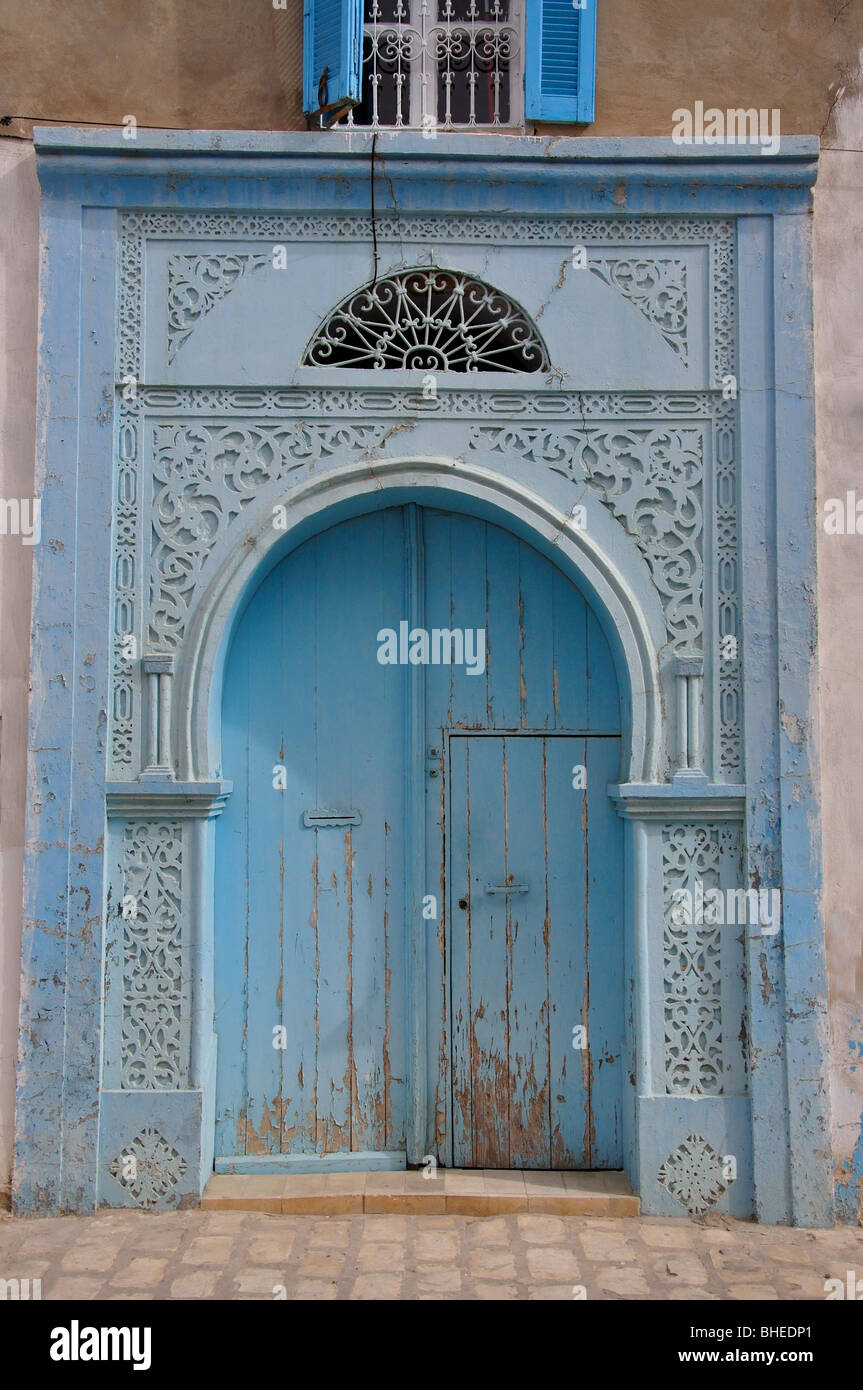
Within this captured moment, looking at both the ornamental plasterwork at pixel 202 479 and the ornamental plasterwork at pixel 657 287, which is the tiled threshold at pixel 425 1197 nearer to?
the ornamental plasterwork at pixel 202 479

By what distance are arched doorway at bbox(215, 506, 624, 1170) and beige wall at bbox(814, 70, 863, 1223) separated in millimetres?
796

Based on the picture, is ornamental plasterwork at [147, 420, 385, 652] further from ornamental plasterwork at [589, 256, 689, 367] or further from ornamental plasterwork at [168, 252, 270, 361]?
ornamental plasterwork at [589, 256, 689, 367]

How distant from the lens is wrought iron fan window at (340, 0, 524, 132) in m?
4.18

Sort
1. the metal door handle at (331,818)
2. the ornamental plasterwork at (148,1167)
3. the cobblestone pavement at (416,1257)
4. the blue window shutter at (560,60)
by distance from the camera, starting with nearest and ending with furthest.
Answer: the cobblestone pavement at (416,1257) < the ornamental plasterwork at (148,1167) < the blue window shutter at (560,60) < the metal door handle at (331,818)

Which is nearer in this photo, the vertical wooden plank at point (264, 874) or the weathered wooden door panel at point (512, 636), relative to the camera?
the vertical wooden plank at point (264, 874)

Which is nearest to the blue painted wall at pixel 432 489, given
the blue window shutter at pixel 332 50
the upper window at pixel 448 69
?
the blue window shutter at pixel 332 50

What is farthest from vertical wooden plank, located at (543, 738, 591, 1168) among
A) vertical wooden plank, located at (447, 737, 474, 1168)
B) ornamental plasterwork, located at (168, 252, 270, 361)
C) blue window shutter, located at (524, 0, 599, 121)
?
blue window shutter, located at (524, 0, 599, 121)

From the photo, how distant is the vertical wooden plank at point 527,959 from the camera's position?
4102 millimetres

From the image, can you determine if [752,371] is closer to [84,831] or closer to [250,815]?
[250,815]

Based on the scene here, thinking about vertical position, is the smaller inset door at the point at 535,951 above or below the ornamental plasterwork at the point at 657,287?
below

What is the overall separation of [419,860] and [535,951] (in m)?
0.57

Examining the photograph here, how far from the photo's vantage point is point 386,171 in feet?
13.1

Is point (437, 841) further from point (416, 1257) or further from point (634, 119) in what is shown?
point (634, 119)

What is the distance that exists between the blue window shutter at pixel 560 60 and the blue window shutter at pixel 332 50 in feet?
2.16
